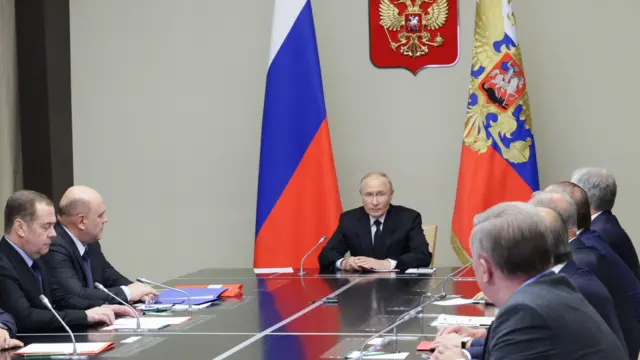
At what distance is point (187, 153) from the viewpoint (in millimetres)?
7480

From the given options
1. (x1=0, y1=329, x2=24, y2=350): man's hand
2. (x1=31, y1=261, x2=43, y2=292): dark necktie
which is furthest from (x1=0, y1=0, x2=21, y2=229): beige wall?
(x1=0, y1=329, x2=24, y2=350): man's hand

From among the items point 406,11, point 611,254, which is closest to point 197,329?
point 611,254

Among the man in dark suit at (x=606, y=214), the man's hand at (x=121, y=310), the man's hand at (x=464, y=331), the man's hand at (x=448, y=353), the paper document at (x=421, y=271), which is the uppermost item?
the man in dark suit at (x=606, y=214)

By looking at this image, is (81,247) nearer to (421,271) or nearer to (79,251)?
(79,251)

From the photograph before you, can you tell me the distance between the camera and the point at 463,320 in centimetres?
370

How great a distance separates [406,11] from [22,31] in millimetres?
2941

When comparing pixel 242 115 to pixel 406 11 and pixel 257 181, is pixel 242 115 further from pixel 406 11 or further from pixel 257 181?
pixel 406 11

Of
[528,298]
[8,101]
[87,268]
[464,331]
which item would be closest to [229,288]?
[87,268]

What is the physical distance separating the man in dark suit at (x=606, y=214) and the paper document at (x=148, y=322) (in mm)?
2058

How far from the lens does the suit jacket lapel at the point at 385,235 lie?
607 centimetres

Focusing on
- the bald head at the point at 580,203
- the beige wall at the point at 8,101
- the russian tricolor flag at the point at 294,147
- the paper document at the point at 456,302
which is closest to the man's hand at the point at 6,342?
the paper document at the point at 456,302

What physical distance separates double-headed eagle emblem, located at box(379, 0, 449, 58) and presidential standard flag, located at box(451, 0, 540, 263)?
1.68ft

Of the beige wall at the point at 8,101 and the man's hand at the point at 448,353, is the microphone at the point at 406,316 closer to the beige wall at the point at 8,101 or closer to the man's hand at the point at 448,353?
the man's hand at the point at 448,353

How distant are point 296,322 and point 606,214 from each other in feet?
5.95
